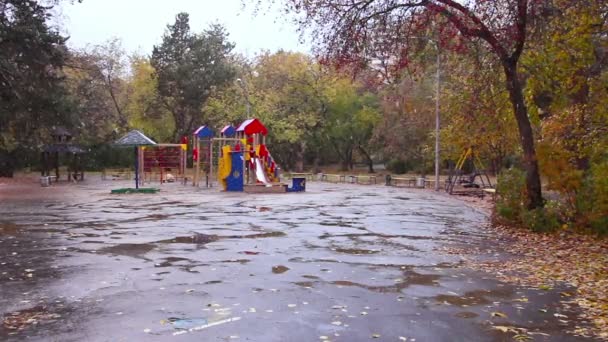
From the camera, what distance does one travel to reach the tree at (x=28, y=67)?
2959 centimetres

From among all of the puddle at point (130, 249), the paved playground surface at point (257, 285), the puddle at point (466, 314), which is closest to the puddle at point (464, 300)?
the paved playground surface at point (257, 285)

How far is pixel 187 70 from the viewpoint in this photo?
185 ft

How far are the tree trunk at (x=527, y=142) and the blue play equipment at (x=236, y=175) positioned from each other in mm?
17145

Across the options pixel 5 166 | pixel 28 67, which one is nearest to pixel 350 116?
pixel 5 166

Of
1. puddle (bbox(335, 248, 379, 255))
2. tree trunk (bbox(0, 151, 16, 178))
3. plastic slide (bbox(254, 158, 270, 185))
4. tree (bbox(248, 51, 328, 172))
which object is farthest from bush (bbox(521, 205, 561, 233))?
tree trunk (bbox(0, 151, 16, 178))

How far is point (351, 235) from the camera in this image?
14.2m

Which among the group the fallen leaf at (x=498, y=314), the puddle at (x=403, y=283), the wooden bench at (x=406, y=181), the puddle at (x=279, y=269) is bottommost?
the fallen leaf at (x=498, y=314)

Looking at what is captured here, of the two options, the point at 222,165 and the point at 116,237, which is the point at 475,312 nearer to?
the point at 116,237

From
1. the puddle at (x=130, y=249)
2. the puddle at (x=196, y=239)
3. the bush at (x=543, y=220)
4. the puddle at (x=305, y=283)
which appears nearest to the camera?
the puddle at (x=305, y=283)

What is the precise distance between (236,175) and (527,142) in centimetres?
1777

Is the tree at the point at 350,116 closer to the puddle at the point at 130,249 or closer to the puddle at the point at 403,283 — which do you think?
the puddle at the point at 130,249

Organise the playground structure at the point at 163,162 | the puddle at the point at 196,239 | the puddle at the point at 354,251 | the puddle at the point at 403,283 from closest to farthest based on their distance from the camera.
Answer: the puddle at the point at 403,283 → the puddle at the point at 354,251 → the puddle at the point at 196,239 → the playground structure at the point at 163,162

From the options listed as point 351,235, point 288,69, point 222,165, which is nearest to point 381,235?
point 351,235

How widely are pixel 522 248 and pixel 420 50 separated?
6.52 meters
